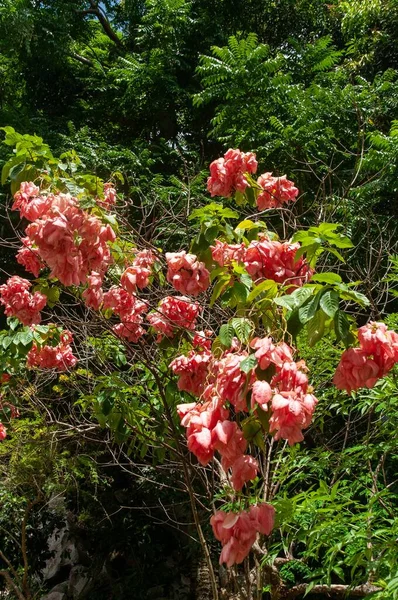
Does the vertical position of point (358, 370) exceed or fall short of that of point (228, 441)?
it exceeds it

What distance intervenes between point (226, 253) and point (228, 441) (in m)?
0.72

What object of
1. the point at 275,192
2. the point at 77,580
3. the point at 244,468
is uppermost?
the point at 275,192

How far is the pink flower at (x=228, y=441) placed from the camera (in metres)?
1.37

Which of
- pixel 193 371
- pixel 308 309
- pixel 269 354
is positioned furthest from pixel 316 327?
pixel 193 371

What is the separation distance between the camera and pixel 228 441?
1380mm

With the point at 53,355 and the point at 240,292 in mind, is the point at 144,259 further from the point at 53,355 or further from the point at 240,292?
the point at 53,355

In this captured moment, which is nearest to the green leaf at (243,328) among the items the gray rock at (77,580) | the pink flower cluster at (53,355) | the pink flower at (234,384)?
the pink flower at (234,384)

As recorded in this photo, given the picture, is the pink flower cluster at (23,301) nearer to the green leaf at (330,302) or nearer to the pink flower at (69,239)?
the pink flower at (69,239)

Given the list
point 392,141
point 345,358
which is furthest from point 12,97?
point 345,358

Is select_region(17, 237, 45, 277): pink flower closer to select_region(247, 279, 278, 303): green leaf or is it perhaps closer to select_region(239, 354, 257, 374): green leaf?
select_region(247, 279, 278, 303): green leaf

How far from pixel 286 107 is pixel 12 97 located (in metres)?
3.36

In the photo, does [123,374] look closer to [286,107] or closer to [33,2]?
[286,107]

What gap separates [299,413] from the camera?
50.3 inches

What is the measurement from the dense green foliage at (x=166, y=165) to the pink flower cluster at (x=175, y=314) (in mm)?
432
